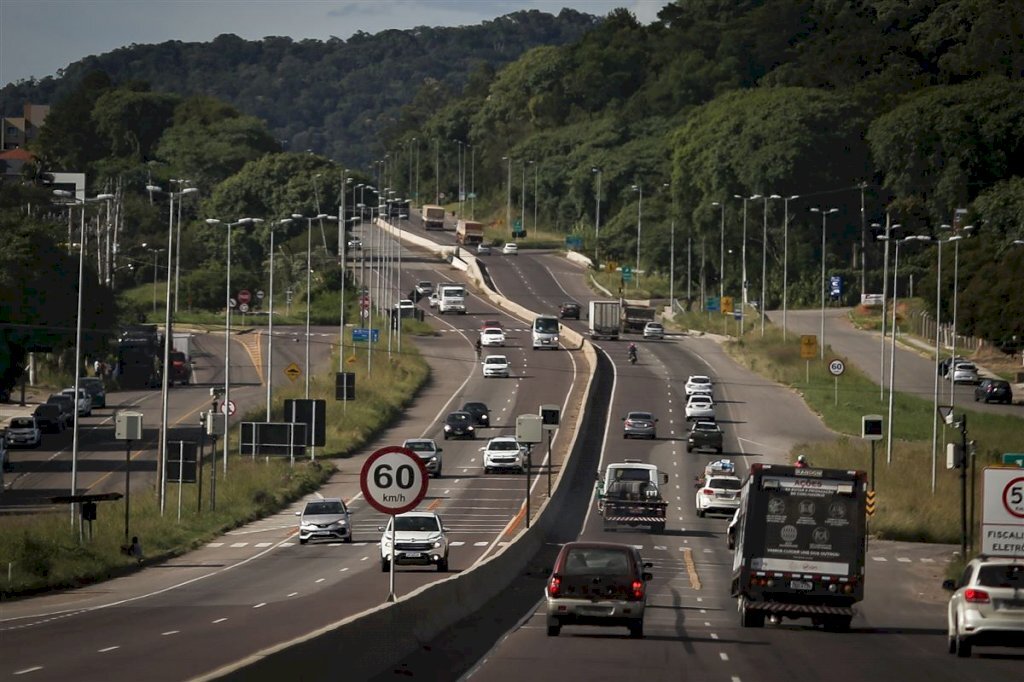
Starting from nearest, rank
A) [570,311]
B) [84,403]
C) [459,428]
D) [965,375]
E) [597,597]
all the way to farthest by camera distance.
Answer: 1. [597,597]
2. [459,428]
3. [84,403]
4. [965,375]
5. [570,311]

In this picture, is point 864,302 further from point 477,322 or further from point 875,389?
point 875,389

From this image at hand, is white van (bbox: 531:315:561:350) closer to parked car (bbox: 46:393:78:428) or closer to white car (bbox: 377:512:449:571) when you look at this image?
parked car (bbox: 46:393:78:428)

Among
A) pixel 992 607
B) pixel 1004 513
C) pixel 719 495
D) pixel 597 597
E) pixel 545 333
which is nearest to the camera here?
pixel 992 607

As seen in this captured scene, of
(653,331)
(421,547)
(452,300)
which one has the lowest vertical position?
(421,547)

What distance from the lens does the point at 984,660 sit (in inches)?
1069

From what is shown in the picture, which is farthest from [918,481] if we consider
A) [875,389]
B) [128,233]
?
[128,233]

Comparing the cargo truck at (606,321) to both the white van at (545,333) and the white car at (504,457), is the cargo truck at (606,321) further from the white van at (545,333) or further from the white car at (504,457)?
the white car at (504,457)

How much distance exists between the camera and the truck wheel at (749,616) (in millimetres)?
31938

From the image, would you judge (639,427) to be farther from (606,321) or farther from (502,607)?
(502,607)

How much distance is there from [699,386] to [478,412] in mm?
12158

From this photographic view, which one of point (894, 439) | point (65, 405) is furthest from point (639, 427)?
point (65, 405)

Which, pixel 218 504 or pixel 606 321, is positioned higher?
pixel 606 321

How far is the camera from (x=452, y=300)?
137m

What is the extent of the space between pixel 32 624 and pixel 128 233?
6353 inches
